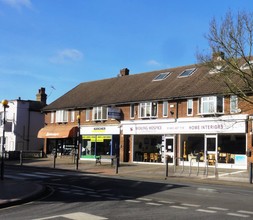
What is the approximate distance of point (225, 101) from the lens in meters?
29.8

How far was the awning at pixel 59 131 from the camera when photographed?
1647 inches

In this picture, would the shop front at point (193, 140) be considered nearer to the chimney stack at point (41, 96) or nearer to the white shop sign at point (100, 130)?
the white shop sign at point (100, 130)

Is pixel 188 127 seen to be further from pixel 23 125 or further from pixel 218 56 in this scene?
pixel 23 125

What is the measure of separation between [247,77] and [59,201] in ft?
51.9

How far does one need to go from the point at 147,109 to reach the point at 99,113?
235 inches

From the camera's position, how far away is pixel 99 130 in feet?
129

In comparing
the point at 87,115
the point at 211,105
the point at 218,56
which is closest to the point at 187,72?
the point at 211,105

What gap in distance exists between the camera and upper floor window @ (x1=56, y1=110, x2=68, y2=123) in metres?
43.7

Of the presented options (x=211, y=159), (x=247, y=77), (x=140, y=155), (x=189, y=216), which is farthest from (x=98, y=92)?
(x=189, y=216)

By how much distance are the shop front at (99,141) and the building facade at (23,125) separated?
1201 centimetres

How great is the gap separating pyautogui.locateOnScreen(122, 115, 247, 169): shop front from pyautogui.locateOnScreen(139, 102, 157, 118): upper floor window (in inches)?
27.6

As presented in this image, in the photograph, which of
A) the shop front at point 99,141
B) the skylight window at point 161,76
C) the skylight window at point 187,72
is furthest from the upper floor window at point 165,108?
the shop front at point 99,141

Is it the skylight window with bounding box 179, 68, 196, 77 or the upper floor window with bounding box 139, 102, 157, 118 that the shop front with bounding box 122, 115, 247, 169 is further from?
the skylight window with bounding box 179, 68, 196, 77

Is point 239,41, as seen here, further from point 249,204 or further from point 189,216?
point 189,216
